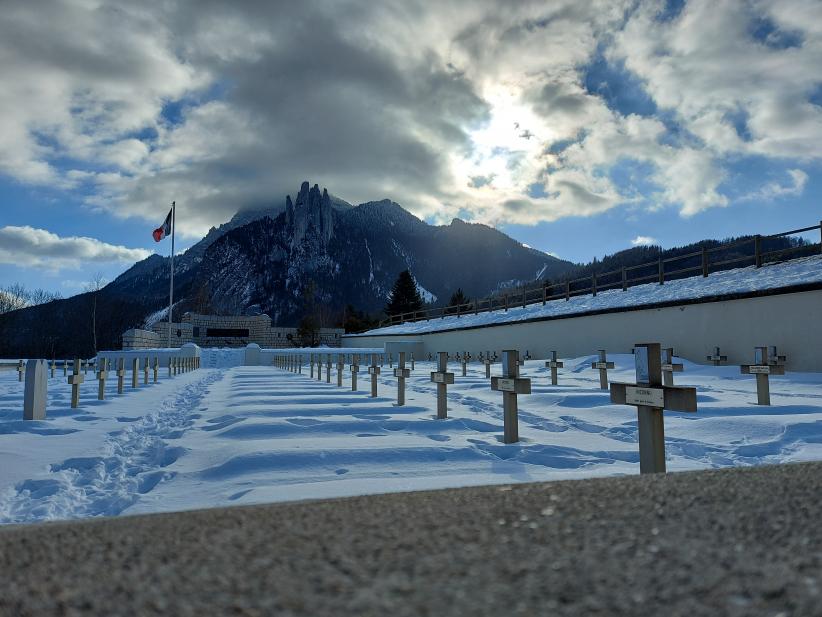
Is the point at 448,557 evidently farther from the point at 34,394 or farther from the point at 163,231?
the point at 163,231

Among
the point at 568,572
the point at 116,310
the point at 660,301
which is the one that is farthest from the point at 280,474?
the point at 116,310

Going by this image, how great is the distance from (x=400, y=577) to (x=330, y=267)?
159042 millimetres

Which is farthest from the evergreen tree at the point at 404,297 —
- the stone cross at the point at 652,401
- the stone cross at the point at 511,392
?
the stone cross at the point at 652,401

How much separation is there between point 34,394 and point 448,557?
25.4 feet

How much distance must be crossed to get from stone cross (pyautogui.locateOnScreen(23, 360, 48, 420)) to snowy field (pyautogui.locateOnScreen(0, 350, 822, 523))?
0.86 feet

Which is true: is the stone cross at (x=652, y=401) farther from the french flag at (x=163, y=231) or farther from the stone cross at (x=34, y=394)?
the french flag at (x=163, y=231)

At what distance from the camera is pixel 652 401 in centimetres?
373

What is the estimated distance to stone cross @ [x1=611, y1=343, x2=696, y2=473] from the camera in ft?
11.9

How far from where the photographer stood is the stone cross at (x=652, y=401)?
362cm

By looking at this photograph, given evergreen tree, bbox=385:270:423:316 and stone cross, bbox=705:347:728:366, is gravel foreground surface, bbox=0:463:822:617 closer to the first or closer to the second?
stone cross, bbox=705:347:728:366

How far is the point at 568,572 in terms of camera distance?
1.26 m

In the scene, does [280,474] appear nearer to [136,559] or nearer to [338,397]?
[136,559]

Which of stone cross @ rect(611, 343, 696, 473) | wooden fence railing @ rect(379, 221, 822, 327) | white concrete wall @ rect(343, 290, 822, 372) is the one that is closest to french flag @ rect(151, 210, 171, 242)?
wooden fence railing @ rect(379, 221, 822, 327)

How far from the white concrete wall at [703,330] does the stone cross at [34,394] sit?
16509 mm
